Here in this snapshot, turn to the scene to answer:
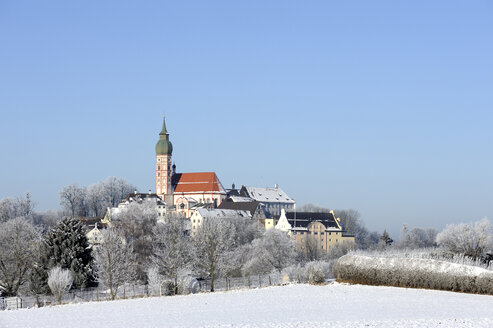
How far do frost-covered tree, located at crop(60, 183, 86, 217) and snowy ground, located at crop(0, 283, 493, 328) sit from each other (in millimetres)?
119733

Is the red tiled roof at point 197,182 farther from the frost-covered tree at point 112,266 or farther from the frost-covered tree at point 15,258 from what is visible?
the frost-covered tree at point 112,266

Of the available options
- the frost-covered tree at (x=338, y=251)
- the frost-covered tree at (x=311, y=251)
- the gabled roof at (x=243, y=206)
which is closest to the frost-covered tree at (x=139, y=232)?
the frost-covered tree at (x=311, y=251)

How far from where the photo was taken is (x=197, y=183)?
173750 mm

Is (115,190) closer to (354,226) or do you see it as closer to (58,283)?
(354,226)

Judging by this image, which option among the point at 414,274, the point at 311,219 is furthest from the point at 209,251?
the point at 311,219

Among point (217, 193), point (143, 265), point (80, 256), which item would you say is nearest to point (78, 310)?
point (80, 256)

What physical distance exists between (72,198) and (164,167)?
96.1 feet

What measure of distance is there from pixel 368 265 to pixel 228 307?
9.15 metres

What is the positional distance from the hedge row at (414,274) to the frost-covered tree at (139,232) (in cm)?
3201

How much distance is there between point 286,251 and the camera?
263 ft

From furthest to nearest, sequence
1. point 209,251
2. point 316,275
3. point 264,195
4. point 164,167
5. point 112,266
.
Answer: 1. point 264,195
2. point 164,167
3. point 209,251
4. point 112,266
5. point 316,275

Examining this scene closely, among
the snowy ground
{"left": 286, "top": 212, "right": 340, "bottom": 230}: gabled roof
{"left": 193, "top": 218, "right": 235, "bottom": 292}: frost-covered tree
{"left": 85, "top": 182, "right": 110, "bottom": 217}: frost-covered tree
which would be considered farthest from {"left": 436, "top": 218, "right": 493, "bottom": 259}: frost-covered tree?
{"left": 85, "top": 182, "right": 110, "bottom": 217}: frost-covered tree

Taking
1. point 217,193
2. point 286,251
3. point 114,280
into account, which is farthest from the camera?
point 217,193

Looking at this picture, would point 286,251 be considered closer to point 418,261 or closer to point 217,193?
point 418,261
